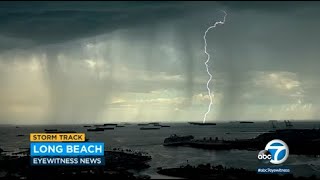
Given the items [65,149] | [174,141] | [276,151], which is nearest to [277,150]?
[276,151]

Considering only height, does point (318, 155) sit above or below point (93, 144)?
below

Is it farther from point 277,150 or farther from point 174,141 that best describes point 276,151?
point 174,141

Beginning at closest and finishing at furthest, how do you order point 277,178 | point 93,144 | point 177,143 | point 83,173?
point 93,144
point 277,178
point 83,173
point 177,143

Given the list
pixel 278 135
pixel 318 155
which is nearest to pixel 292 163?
pixel 318 155

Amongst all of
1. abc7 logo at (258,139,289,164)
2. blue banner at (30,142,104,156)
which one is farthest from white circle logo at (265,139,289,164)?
blue banner at (30,142,104,156)

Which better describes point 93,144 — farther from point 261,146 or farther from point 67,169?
point 261,146

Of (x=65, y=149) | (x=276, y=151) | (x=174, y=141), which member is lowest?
(x=174, y=141)

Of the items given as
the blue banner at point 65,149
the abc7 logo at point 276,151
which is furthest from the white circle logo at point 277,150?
the blue banner at point 65,149
